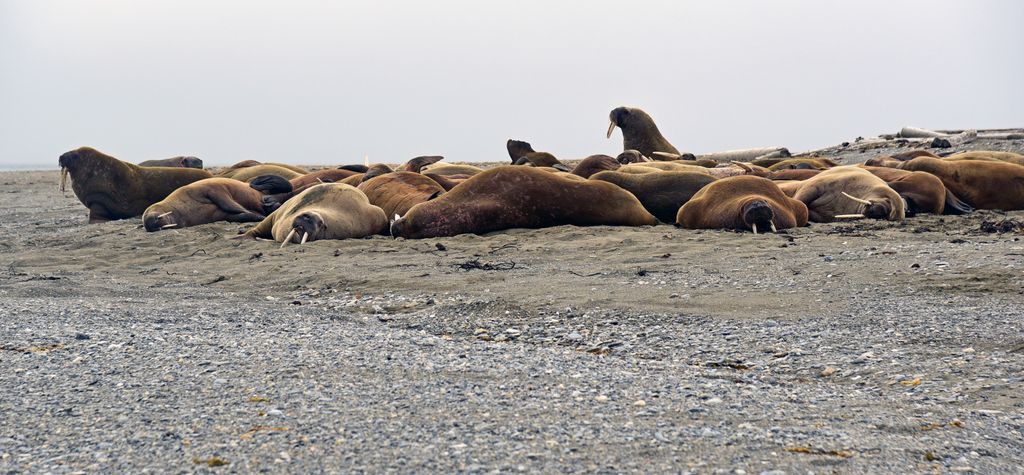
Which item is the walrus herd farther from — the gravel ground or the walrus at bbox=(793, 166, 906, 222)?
the gravel ground

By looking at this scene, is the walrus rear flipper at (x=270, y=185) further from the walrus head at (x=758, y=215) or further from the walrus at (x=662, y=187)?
the walrus head at (x=758, y=215)

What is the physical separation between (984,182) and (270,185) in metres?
8.54

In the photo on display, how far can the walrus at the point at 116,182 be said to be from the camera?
44.4 feet

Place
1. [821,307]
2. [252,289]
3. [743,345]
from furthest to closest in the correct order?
[252,289]
[821,307]
[743,345]

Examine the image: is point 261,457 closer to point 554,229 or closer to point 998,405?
point 998,405

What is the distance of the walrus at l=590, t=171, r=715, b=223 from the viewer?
1073 cm

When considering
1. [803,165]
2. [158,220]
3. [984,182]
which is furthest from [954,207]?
[158,220]

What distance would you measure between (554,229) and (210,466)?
22.5ft

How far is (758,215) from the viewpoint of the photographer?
9.12 m

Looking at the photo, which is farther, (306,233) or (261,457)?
(306,233)

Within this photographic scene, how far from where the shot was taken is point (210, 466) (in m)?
2.80

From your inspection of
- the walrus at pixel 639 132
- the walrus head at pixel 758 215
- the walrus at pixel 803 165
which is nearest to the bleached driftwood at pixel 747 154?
the walrus at pixel 639 132

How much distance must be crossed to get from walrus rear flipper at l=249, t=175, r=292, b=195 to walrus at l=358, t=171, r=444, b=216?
1640mm

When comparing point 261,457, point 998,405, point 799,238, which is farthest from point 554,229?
point 261,457
